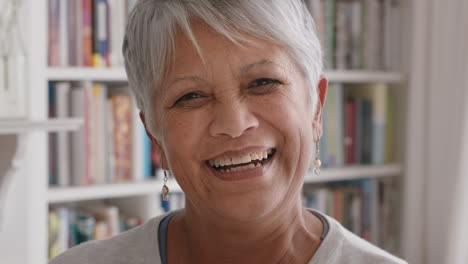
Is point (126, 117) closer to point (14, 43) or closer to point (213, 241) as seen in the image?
point (14, 43)

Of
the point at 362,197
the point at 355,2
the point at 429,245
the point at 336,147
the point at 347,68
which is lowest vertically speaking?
the point at 429,245

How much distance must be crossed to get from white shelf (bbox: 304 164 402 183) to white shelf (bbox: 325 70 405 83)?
370 millimetres

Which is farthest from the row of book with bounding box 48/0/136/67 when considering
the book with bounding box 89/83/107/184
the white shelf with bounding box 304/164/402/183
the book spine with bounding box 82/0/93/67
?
the white shelf with bounding box 304/164/402/183

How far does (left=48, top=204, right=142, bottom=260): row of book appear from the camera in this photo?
2039mm

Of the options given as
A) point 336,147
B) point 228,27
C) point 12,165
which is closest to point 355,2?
point 336,147

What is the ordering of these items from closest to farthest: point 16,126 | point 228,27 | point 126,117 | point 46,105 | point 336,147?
point 228,27, point 16,126, point 46,105, point 126,117, point 336,147

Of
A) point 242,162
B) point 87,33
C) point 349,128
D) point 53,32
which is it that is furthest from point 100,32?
point 242,162

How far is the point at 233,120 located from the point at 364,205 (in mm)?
1829

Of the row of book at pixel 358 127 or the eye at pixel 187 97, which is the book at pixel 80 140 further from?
the eye at pixel 187 97

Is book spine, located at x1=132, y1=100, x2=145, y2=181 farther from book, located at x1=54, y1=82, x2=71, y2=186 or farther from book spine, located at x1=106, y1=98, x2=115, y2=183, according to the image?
book, located at x1=54, y1=82, x2=71, y2=186

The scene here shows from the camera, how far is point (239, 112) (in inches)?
37.0

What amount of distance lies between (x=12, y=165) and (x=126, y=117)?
0.48 metres

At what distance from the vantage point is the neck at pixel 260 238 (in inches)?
40.4

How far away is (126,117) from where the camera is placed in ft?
7.01
